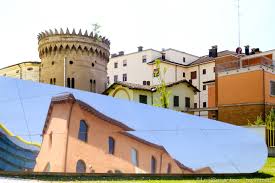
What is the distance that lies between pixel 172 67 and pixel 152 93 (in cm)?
1979

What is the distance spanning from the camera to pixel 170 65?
207 ft

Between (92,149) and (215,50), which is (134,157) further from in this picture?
(215,50)

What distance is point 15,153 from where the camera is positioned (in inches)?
386

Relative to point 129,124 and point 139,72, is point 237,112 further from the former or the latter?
point 139,72

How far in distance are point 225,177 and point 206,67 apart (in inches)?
1925

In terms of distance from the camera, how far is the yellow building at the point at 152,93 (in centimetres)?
4319

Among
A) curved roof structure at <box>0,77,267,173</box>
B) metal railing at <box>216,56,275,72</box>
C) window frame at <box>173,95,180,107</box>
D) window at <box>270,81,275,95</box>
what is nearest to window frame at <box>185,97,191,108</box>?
window frame at <box>173,95,180,107</box>

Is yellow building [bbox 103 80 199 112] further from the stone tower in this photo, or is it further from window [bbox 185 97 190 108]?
the stone tower

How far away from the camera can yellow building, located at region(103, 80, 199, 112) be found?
142ft

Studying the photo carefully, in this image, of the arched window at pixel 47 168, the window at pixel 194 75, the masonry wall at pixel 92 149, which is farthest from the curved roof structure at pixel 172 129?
the window at pixel 194 75

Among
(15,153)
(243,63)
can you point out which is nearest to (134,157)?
(15,153)

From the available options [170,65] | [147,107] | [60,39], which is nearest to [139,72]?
[170,65]

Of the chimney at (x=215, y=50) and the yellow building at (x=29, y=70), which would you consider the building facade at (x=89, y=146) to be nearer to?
the yellow building at (x=29, y=70)

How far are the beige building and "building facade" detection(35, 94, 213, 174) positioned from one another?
48172 mm
